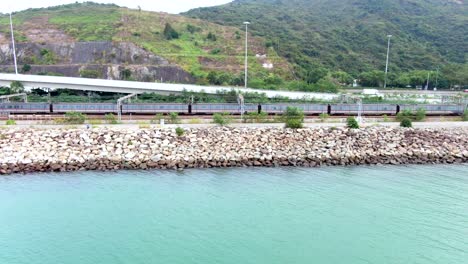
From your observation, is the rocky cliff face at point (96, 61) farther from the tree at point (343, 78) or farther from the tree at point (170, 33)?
the tree at point (343, 78)

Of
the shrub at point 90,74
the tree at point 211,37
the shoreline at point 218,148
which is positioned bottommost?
the shoreline at point 218,148

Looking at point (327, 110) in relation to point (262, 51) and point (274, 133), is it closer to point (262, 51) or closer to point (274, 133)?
point (274, 133)

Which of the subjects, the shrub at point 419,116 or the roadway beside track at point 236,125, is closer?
the roadway beside track at point 236,125

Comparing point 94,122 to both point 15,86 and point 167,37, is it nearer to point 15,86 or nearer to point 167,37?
point 15,86

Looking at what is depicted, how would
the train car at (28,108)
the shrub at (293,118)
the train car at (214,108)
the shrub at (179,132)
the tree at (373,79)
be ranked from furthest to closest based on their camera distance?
the tree at (373,79) → the train car at (214,108) → the train car at (28,108) → the shrub at (293,118) → the shrub at (179,132)

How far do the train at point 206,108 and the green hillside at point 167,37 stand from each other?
84.2 ft

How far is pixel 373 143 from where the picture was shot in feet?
110

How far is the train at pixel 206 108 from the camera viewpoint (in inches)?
1566

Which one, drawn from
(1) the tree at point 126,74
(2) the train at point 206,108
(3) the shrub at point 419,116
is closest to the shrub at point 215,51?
(1) the tree at point 126,74

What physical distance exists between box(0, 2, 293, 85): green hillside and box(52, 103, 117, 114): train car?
30090 mm

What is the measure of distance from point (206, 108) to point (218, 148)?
1171cm

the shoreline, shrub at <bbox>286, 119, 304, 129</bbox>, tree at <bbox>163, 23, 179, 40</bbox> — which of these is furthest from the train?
tree at <bbox>163, 23, 179, 40</bbox>

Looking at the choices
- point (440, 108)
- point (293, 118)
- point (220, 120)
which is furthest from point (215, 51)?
point (220, 120)

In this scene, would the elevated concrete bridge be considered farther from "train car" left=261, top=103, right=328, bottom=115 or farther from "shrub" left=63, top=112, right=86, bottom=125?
"shrub" left=63, top=112, right=86, bottom=125
